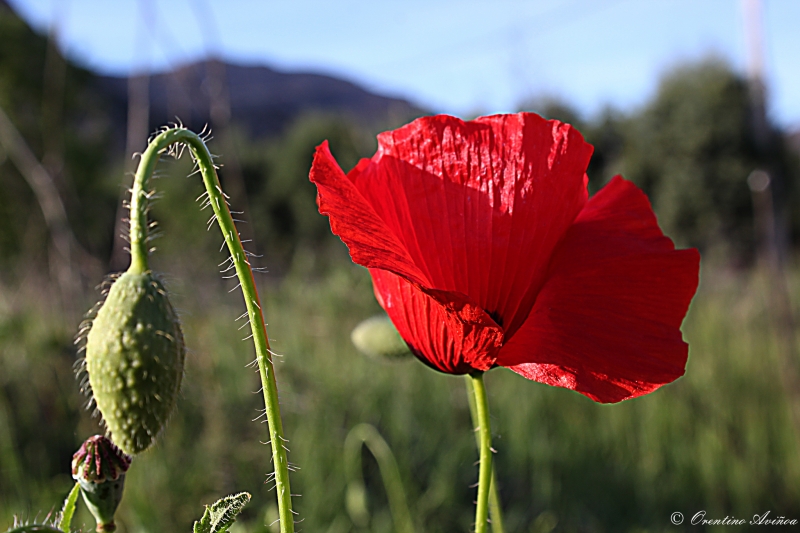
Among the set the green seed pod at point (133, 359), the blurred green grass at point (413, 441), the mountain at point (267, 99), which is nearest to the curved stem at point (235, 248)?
the green seed pod at point (133, 359)

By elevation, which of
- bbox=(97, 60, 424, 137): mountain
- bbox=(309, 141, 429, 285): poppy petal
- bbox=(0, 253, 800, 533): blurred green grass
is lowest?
bbox=(0, 253, 800, 533): blurred green grass

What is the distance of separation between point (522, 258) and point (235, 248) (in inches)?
6.9

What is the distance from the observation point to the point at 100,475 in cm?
31

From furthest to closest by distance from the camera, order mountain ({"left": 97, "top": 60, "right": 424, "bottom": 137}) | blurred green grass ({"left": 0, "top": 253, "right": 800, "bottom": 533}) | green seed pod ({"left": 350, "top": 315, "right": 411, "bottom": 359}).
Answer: mountain ({"left": 97, "top": 60, "right": 424, "bottom": 137}) → blurred green grass ({"left": 0, "top": 253, "right": 800, "bottom": 533}) → green seed pod ({"left": 350, "top": 315, "right": 411, "bottom": 359})

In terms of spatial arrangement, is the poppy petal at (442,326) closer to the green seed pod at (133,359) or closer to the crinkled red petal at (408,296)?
the crinkled red petal at (408,296)

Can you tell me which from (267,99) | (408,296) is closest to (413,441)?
(408,296)

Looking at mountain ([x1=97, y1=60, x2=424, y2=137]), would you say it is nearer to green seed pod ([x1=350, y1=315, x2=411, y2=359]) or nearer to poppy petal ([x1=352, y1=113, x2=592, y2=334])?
green seed pod ([x1=350, y1=315, x2=411, y2=359])

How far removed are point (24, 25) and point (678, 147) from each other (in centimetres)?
999

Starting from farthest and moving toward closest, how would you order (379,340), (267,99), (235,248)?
(267,99), (379,340), (235,248)

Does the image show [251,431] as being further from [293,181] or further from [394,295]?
[293,181]

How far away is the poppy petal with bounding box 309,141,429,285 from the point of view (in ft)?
1.05

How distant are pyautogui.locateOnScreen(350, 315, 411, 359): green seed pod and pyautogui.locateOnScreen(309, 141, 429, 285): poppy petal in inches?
8.5

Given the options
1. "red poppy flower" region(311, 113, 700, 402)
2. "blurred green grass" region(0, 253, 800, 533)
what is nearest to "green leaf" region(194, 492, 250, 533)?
"red poppy flower" region(311, 113, 700, 402)

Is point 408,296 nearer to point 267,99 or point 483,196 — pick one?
point 483,196
